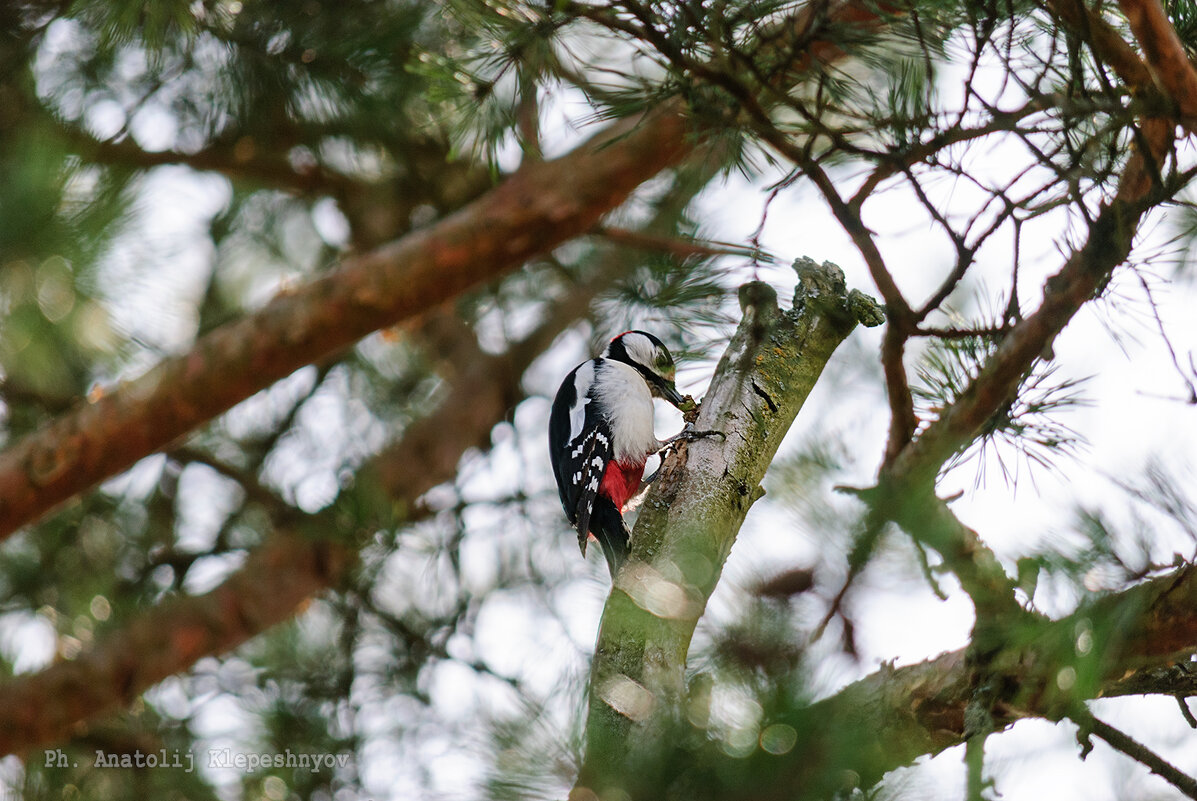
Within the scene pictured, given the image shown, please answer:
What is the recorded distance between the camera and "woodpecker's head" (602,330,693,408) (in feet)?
6.77

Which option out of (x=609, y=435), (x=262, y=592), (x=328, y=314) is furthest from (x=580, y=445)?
(x=262, y=592)

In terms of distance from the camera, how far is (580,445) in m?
2.03

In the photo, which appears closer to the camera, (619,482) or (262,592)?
(619,482)

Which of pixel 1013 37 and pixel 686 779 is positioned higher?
pixel 1013 37

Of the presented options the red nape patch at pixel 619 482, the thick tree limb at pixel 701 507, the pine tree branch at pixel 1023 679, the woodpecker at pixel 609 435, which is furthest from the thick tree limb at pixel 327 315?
the pine tree branch at pixel 1023 679

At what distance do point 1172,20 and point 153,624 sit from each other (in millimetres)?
2468

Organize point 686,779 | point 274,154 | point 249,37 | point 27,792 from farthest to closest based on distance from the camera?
point 274,154 < point 27,792 < point 249,37 < point 686,779

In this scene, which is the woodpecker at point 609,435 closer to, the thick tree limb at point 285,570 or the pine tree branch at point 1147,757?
the thick tree limb at point 285,570

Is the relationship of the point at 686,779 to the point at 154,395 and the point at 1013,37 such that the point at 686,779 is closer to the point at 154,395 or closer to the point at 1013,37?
the point at 1013,37

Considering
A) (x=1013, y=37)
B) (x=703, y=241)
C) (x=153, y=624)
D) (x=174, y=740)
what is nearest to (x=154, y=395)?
(x=153, y=624)

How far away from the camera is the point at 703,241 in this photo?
1.75 m

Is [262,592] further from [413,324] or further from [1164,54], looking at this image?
[1164,54]

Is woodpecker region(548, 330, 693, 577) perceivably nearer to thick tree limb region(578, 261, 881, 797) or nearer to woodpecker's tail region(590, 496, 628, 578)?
woodpecker's tail region(590, 496, 628, 578)

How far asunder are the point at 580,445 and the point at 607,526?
206 mm
